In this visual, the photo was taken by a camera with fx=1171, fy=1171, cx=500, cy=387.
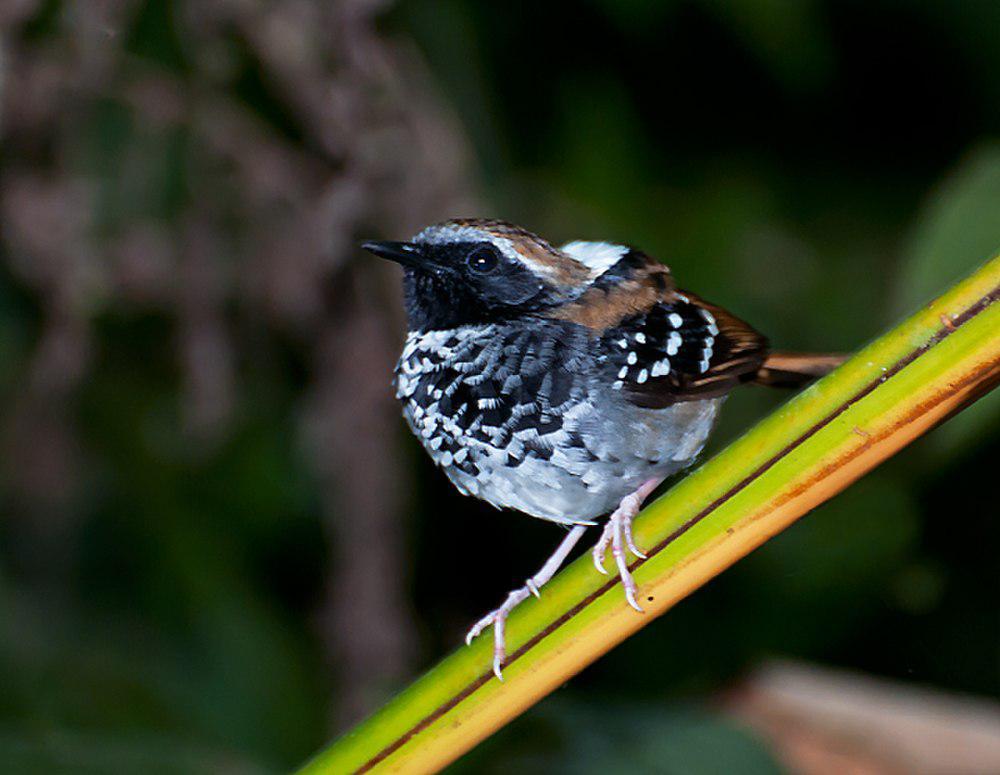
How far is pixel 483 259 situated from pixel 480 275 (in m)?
0.03

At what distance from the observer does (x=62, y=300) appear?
10.2 feet

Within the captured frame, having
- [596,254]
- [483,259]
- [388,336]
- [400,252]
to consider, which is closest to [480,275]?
[483,259]

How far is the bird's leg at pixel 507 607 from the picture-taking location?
1502 millimetres

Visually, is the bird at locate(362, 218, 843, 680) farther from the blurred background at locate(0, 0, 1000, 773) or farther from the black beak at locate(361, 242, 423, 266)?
the blurred background at locate(0, 0, 1000, 773)

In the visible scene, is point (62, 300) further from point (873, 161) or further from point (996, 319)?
point (873, 161)

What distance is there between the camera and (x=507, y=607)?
6.36 feet

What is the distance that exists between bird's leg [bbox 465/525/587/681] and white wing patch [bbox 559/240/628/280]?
1.71 feet

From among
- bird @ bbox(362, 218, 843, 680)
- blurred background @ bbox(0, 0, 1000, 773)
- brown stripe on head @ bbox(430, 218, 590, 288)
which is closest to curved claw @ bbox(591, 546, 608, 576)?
bird @ bbox(362, 218, 843, 680)

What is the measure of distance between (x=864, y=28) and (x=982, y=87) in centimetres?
55

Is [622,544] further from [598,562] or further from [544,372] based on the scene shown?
[544,372]

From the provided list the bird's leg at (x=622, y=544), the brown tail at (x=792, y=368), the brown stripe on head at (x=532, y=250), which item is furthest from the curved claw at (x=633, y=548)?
the brown tail at (x=792, y=368)

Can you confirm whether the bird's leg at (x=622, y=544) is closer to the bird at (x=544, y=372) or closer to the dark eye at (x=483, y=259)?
the bird at (x=544, y=372)

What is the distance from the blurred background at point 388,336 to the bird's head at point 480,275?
2.21 feet

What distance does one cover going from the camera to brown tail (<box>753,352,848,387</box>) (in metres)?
2.23
